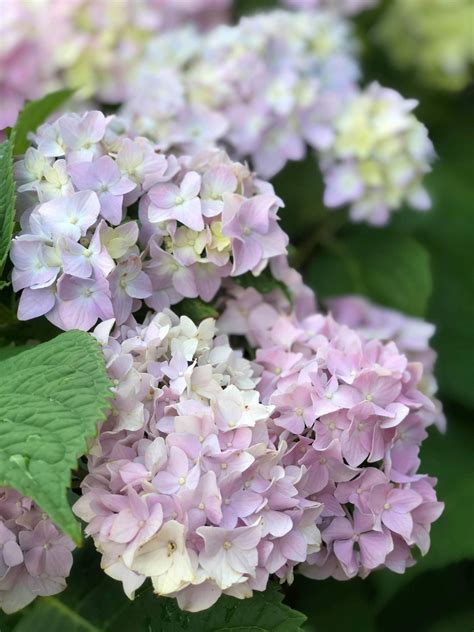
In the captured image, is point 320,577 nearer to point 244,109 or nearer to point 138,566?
point 138,566

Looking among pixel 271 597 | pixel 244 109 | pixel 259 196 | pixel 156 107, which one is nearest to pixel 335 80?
pixel 244 109

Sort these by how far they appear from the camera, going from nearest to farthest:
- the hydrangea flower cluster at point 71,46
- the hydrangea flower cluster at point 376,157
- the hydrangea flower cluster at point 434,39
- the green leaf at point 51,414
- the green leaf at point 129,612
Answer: the green leaf at point 51,414 → the green leaf at point 129,612 → the hydrangea flower cluster at point 376,157 → the hydrangea flower cluster at point 71,46 → the hydrangea flower cluster at point 434,39

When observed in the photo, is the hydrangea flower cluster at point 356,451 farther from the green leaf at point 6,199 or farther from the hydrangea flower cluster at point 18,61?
the hydrangea flower cluster at point 18,61

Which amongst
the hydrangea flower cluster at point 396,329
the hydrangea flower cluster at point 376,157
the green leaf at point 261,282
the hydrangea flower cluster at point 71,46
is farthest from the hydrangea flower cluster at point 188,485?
the hydrangea flower cluster at point 71,46

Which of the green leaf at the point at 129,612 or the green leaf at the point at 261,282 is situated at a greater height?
the green leaf at the point at 261,282

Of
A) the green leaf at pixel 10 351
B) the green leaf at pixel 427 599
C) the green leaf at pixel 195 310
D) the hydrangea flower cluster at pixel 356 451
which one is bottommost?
the green leaf at pixel 427 599

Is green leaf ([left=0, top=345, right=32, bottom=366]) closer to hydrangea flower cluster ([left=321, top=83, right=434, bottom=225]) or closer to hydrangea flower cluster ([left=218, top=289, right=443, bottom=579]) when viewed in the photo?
hydrangea flower cluster ([left=218, top=289, right=443, bottom=579])

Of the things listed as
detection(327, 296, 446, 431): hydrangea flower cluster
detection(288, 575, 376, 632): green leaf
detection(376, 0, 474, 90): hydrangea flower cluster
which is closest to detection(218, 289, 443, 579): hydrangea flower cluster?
detection(327, 296, 446, 431): hydrangea flower cluster
